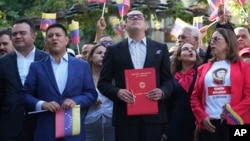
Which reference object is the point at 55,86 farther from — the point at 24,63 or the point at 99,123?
the point at 99,123

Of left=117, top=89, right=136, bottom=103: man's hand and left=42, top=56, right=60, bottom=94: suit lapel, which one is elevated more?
left=42, top=56, right=60, bottom=94: suit lapel

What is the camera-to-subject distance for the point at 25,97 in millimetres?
5293

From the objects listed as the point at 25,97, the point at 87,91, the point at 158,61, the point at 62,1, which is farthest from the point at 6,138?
the point at 62,1

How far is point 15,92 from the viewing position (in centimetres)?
573

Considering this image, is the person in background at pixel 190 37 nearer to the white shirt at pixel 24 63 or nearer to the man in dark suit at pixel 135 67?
the man in dark suit at pixel 135 67

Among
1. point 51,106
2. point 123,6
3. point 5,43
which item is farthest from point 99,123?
point 123,6

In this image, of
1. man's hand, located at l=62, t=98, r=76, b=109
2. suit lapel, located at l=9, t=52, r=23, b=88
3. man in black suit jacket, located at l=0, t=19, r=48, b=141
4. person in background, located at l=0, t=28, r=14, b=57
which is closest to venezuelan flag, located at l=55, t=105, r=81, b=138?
man's hand, located at l=62, t=98, r=76, b=109

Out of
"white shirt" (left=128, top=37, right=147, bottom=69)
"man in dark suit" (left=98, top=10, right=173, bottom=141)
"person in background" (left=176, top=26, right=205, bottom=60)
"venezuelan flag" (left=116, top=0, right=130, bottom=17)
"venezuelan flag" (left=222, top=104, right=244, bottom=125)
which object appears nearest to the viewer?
"venezuelan flag" (left=222, top=104, right=244, bottom=125)

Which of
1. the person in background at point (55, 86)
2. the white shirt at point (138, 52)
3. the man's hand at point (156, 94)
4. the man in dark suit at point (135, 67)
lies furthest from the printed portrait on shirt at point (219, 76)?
the person in background at point (55, 86)

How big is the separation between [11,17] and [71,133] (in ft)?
45.7

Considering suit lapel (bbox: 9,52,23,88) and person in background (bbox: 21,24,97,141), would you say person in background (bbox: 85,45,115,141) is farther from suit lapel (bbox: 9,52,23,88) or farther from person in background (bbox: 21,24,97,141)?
suit lapel (bbox: 9,52,23,88)

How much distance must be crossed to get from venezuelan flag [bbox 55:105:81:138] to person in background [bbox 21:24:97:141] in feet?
0.18

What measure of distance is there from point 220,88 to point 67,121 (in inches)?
61.8

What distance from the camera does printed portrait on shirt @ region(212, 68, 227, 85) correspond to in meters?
5.54
